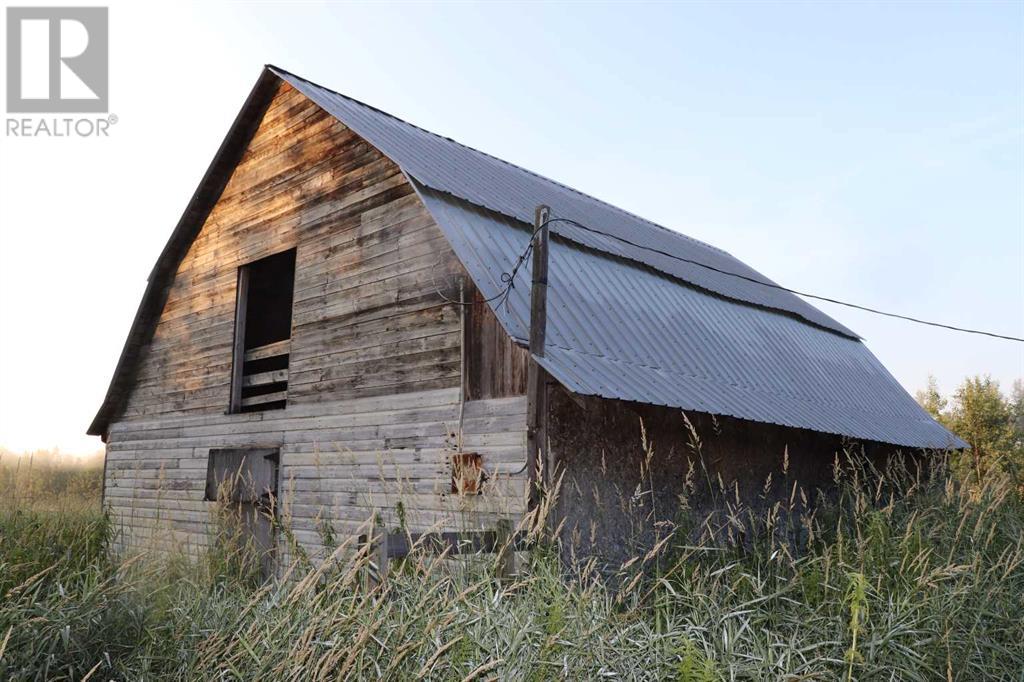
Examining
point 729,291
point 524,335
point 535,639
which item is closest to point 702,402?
point 524,335

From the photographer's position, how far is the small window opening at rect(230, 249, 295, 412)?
11656 mm

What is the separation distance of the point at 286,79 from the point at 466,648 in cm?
953

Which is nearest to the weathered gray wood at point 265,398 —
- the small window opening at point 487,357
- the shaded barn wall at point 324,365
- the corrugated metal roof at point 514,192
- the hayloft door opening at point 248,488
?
the shaded barn wall at point 324,365

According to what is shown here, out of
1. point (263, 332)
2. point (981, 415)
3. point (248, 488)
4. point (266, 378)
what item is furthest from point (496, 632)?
point (981, 415)

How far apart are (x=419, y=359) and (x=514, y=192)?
165 inches

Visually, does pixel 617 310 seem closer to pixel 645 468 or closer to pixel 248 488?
pixel 645 468

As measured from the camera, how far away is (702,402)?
8.98m

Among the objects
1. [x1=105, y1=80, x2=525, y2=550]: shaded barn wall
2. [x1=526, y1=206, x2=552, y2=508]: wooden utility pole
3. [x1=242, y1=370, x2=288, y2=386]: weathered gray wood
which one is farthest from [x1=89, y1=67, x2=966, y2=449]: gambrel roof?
[x1=242, y1=370, x2=288, y2=386]: weathered gray wood

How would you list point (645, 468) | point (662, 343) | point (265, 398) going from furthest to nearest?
point (265, 398) → point (662, 343) → point (645, 468)

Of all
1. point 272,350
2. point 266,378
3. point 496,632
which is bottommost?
point 496,632

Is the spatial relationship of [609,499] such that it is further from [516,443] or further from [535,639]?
[535,639]

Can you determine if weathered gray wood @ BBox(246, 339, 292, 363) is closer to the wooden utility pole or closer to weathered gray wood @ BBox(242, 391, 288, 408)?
weathered gray wood @ BBox(242, 391, 288, 408)

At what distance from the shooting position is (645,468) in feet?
29.6

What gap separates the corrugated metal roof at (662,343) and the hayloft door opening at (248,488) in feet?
13.7
